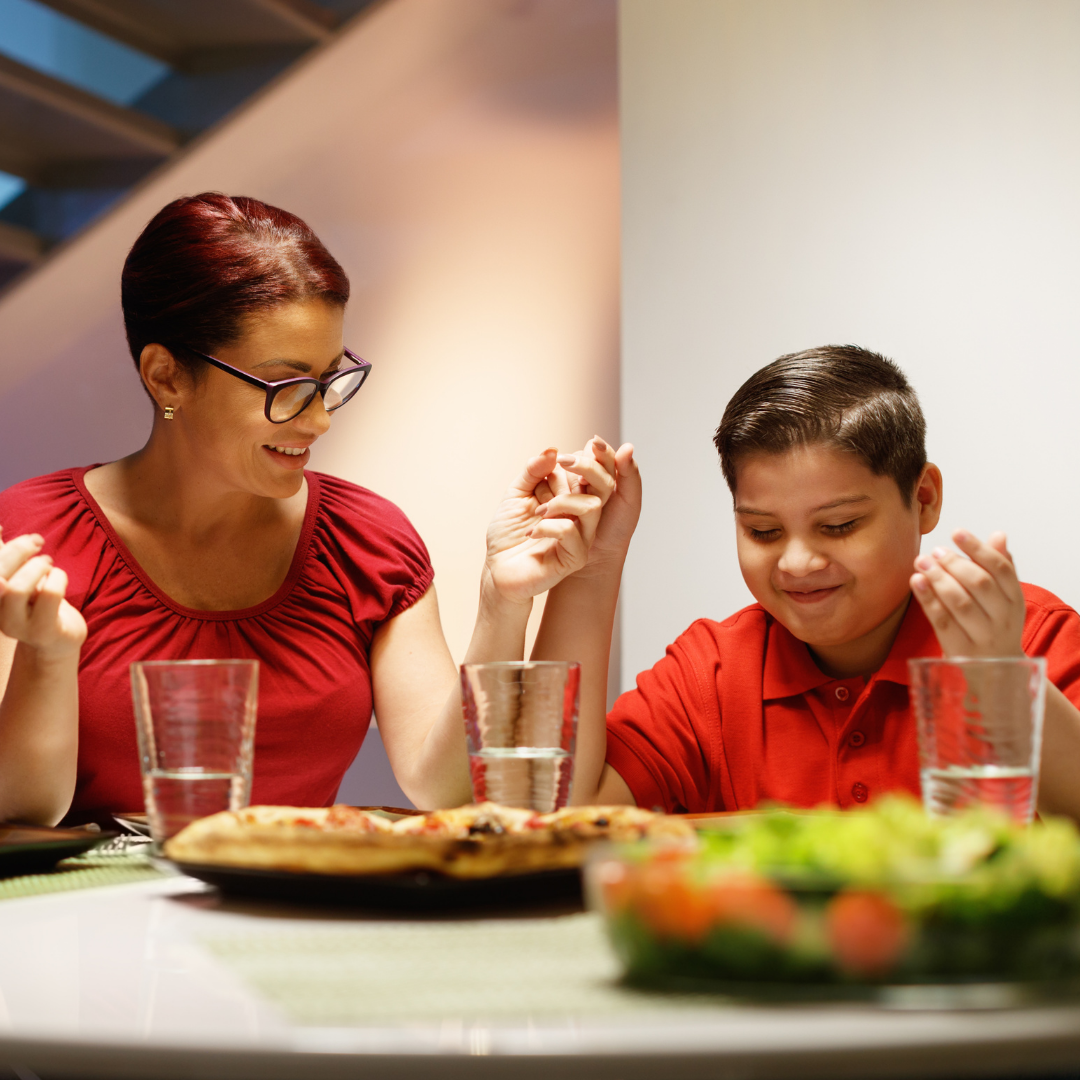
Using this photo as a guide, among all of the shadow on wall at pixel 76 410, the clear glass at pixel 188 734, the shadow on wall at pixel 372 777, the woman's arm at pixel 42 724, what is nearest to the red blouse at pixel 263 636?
the woman's arm at pixel 42 724

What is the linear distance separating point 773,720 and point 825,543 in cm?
24

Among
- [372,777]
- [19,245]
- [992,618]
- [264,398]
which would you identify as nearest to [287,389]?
[264,398]

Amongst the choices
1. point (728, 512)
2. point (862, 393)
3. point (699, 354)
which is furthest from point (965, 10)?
point (862, 393)

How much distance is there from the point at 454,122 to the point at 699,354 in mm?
1058

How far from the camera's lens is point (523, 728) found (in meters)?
0.92

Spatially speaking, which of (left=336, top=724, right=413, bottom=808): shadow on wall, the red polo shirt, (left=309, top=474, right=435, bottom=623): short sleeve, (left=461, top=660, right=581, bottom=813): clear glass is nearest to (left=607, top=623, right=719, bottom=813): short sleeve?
the red polo shirt

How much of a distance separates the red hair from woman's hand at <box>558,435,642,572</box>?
504 millimetres

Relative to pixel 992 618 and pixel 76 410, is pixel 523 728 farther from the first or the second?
pixel 76 410

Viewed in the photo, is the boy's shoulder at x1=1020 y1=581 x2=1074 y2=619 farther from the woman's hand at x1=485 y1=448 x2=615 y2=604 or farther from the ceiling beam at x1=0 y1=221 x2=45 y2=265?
the ceiling beam at x1=0 y1=221 x2=45 y2=265

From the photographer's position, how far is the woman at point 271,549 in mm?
1427

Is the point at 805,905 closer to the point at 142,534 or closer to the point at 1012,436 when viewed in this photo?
the point at 142,534

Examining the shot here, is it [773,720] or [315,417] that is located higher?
[315,417]

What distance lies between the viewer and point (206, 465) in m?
1.71

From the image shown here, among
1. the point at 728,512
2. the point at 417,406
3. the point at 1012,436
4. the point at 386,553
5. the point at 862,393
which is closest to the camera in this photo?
the point at 862,393
